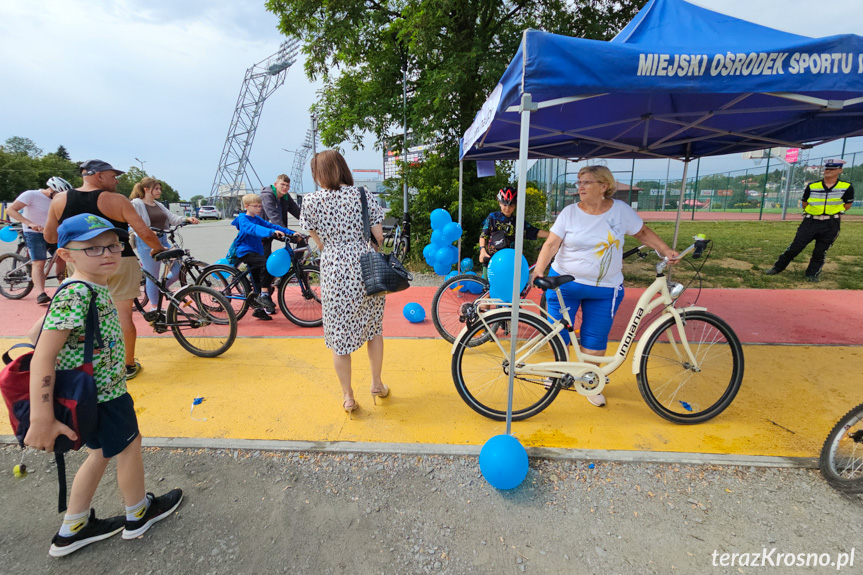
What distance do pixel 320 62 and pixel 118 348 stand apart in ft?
32.9

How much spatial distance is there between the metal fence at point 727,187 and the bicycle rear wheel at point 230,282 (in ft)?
42.0

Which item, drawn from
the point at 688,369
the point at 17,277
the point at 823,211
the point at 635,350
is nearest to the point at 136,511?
the point at 635,350

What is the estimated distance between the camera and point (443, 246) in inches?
225

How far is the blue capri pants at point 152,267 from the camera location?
15.0ft

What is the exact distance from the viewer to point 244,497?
2.37 meters

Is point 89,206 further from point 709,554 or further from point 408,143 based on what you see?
point 408,143

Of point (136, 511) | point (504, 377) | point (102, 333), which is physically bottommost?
point (136, 511)

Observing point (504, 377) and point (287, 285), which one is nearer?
point (504, 377)

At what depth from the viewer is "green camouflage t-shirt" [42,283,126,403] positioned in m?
1.68

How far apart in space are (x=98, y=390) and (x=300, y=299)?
3.65 meters

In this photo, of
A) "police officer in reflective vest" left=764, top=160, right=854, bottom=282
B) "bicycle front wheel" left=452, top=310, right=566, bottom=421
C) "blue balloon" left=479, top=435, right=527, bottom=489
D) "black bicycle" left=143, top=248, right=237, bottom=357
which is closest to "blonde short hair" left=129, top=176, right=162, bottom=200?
"black bicycle" left=143, top=248, right=237, bottom=357

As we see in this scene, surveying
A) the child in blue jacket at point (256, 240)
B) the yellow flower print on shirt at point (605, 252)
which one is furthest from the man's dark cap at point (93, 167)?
the yellow flower print on shirt at point (605, 252)

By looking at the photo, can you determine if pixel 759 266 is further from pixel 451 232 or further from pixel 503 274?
pixel 503 274

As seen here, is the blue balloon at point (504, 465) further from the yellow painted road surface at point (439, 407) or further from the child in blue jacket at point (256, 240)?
the child in blue jacket at point (256, 240)
